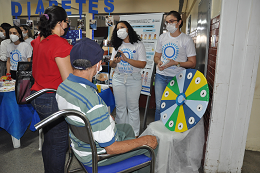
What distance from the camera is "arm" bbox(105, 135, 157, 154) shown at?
1.07 m

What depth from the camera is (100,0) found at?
8969mm

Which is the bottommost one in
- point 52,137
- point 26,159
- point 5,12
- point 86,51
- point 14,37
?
point 26,159

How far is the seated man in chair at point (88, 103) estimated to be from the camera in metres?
1.02

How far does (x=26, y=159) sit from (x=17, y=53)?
75.7 inches

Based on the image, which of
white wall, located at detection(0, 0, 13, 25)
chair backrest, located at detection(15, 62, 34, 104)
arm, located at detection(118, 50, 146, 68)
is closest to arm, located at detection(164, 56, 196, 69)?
arm, located at detection(118, 50, 146, 68)

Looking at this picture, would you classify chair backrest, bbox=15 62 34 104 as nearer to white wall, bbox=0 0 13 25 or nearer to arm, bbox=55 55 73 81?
arm, bbox=55 55 73 81

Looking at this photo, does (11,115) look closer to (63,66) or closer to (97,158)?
(63,66)

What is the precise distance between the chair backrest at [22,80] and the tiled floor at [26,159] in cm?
68

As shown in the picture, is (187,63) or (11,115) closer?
(187,63)

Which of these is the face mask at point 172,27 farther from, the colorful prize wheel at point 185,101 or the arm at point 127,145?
the arm at point 127,145

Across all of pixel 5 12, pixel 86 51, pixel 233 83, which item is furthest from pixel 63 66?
pixel 5 12

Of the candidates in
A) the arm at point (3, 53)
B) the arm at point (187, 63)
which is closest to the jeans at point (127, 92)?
the arm at point (187, 63)

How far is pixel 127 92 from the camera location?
2.45 metres

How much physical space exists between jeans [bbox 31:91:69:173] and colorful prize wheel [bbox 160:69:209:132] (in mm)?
964
